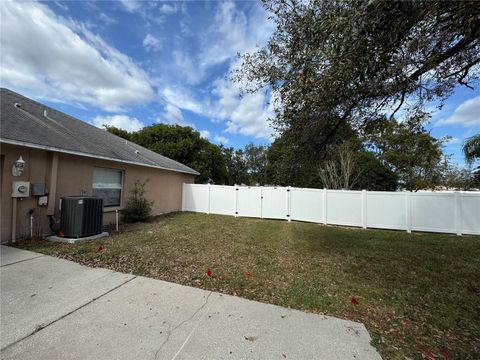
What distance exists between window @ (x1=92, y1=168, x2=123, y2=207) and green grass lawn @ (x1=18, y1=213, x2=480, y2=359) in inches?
65.9

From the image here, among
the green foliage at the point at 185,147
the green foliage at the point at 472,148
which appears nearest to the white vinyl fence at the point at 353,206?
the green foliage at the point at 472,148

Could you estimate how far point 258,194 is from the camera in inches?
491

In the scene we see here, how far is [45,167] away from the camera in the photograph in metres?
6.43

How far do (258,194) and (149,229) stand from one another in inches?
233

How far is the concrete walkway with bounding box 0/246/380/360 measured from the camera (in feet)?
Result: 7.77

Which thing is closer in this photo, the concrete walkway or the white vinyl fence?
the concrete walkway

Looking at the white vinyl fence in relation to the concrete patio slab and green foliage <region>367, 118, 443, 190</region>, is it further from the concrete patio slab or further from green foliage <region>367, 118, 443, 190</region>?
the concrete patio slab

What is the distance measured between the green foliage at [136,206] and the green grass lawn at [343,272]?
52.7 inches

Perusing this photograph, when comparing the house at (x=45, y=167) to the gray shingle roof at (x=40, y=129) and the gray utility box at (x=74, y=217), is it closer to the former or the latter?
the gray shingle roof at (x=40, y=129)

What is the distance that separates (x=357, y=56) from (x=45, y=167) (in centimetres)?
761

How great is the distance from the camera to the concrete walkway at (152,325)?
93.3 inches

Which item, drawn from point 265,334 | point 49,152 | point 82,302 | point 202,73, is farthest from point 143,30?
point 265,334

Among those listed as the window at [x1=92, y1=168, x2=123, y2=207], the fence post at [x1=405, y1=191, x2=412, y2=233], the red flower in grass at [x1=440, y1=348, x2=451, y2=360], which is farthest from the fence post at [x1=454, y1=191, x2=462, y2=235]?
the window at [x1=92, y1=168, x2=123, y2=207]

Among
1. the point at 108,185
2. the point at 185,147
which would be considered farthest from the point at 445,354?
the point at 185,147
